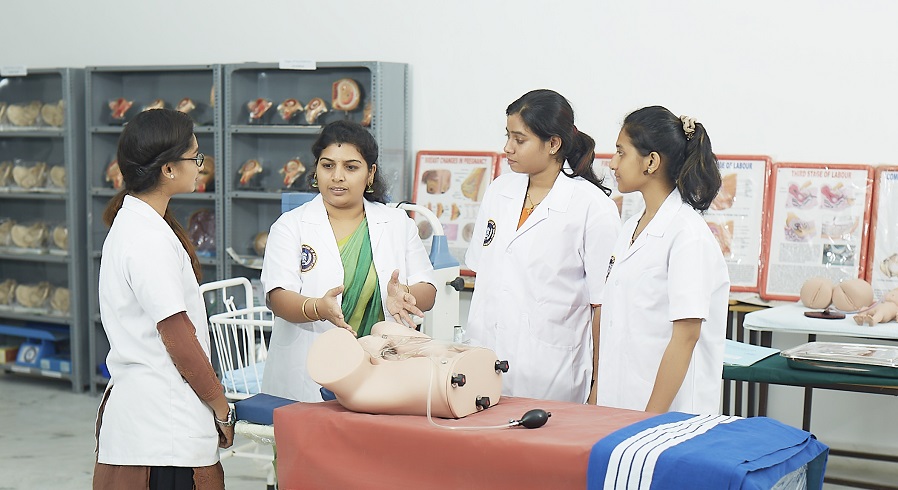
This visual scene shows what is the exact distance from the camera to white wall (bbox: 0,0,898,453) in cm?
396

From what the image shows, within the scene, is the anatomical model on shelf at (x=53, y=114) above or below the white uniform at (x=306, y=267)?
above

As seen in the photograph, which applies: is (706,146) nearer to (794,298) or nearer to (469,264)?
(469,264)

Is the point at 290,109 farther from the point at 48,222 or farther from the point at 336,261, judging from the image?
the point at 336,261

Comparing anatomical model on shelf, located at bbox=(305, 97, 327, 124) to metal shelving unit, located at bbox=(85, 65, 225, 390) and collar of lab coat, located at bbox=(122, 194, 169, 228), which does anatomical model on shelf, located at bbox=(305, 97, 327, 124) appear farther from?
collar of lab coat, located at bbox=(122, 194, 169, 228)

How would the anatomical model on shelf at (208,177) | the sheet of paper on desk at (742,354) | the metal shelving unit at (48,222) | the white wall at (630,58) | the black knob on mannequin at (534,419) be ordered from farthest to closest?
1. the metal shelving unit at (48,222)
2. the anatomical model on shelf at (208,177)
3. the white wall at (630,58)
4. the sheet of paper on desk at (742,354)
5. the black knob on mannequin at (534,419)

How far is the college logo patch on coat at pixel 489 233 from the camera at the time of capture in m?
2.63

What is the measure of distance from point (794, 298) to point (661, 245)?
214cm

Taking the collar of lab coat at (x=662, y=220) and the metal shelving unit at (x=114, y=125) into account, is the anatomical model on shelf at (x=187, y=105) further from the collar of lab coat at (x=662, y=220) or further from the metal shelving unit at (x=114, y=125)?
the collar of lab coat at (x=662, y=220)

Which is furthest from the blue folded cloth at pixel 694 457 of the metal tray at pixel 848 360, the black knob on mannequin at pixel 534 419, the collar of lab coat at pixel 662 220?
the metal tray at pixel 848 360

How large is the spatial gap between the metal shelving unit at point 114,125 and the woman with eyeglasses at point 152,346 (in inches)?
116

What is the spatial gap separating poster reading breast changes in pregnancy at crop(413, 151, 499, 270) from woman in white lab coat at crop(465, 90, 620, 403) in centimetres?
193

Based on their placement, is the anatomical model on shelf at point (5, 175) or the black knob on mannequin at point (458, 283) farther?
the anatomical model on shelf at point (5, 175)

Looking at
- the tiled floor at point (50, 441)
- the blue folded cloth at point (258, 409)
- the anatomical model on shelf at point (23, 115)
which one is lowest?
the tiled floor at point (50, 441)

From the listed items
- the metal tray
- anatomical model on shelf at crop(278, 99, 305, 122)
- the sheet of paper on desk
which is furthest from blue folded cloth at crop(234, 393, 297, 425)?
anatomical model on shelf at crop(278, 99, 305, 122)
